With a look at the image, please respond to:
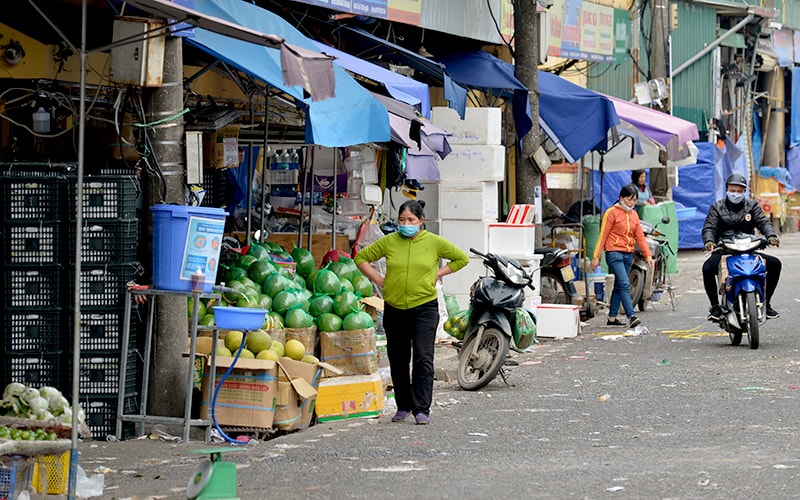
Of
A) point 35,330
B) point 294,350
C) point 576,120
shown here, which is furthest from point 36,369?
point 576,120

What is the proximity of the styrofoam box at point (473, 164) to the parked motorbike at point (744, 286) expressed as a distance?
311cm

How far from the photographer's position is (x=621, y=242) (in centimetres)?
1755

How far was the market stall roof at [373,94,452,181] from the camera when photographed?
12.5m

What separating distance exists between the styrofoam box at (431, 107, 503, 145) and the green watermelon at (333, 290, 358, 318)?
5738 mm

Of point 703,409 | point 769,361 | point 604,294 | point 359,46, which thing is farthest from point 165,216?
point 604,294

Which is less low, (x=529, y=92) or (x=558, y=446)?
(x=529, y=92)

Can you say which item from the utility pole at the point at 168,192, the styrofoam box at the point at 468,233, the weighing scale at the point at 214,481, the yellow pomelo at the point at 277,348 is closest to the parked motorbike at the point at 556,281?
the styrofoam box at the point at 468,233

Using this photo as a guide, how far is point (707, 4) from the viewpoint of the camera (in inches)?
1384

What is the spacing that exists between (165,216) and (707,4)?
1105 inches

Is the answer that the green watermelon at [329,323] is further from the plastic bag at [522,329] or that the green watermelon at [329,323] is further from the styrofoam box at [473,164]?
the styrofoam box at [473,164]

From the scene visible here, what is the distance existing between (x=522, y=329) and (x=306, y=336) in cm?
222

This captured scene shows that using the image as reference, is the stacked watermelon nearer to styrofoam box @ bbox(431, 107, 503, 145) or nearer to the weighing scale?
the weighing scale

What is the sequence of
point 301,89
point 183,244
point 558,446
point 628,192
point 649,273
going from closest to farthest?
point 558,446 → point 183,244 → point 301,89 → point 628,192 → point 649,273

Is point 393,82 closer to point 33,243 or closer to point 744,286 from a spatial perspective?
point 744,286
